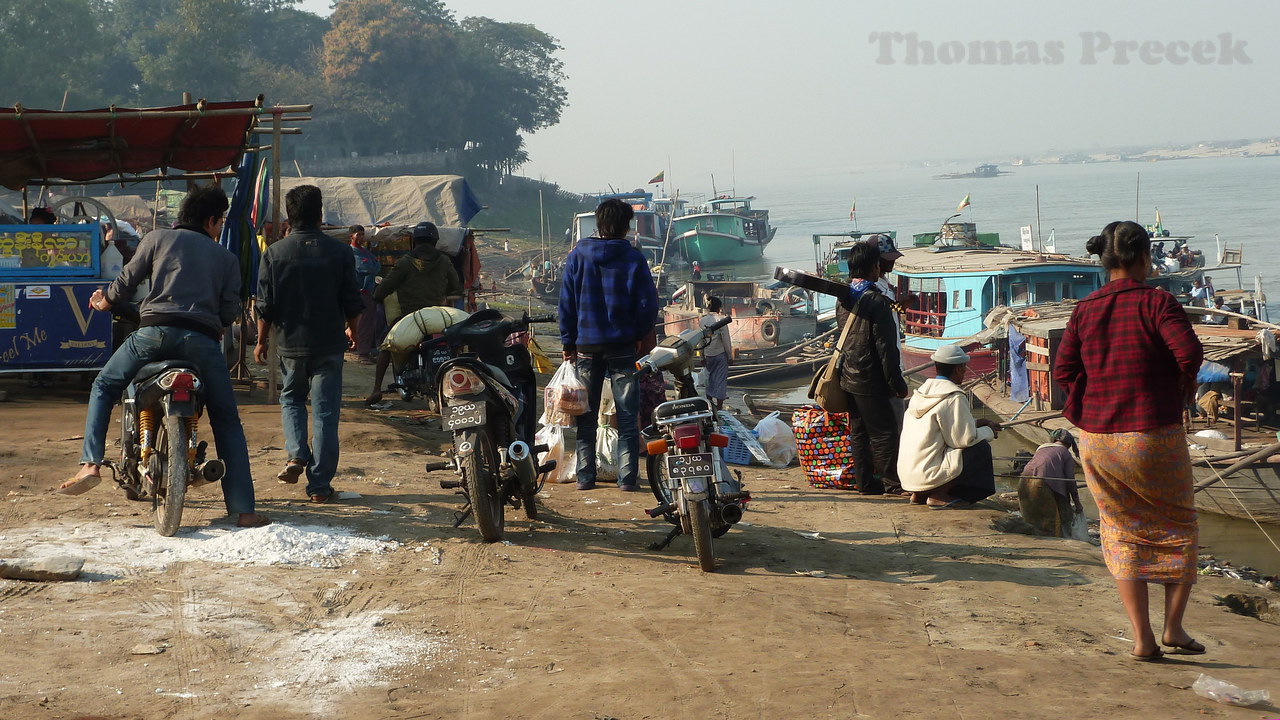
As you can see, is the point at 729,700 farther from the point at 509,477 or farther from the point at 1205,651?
the point at 509,477

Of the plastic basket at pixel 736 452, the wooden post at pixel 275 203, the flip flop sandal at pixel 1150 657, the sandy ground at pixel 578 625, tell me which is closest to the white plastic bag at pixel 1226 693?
the sandy ground at pixel 578 625

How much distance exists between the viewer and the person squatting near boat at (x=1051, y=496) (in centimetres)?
698

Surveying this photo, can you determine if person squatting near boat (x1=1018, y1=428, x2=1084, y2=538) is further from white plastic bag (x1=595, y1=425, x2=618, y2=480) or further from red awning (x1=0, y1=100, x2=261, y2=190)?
red awning (x1=0, y1=100, x2=261, y2=190)

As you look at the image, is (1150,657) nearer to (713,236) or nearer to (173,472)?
(173,472)

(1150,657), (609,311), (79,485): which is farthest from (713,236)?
(1150,657)

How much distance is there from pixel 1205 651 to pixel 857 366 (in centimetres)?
311

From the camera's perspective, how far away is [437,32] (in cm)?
6147

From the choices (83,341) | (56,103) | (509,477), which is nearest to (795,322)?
(83,341)

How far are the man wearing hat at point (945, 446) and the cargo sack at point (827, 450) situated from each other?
59 cm

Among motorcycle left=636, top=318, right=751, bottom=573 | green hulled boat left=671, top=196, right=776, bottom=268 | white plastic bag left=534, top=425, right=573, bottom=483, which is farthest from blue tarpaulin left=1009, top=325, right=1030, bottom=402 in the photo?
green hulled boat left=671, top=196, right=776, bottom=268

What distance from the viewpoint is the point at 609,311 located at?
6.59m

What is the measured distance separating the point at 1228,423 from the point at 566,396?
422 inches

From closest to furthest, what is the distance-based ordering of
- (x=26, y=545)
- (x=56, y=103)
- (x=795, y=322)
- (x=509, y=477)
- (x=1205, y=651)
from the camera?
(x=1205, y=651) < (x=26, y=545) < (x=509, y=477) < (x=795, y=322) < (x=56, y=103)

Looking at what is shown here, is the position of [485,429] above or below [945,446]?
above
